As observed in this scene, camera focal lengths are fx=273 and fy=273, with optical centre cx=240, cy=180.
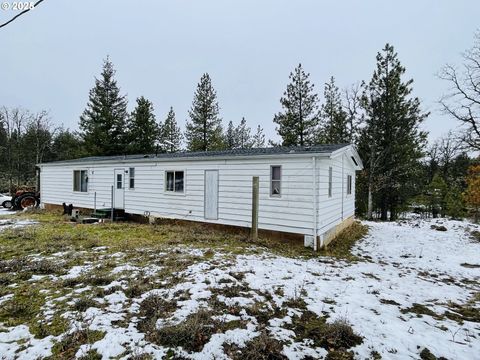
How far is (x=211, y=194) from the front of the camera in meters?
10.3

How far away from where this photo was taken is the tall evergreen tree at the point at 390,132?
18.5 metres

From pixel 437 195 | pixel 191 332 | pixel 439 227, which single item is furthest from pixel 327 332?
pixel 437 195

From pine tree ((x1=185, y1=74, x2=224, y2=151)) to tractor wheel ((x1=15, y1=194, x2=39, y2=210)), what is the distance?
44.0ft

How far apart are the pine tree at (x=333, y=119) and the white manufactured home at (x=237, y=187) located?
790 cm

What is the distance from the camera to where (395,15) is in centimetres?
1631

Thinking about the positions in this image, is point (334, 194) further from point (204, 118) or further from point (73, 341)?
point (204, 118)

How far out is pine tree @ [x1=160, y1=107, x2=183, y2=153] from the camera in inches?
1398

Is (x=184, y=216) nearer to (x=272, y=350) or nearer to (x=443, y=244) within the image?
(x=272, y=350)

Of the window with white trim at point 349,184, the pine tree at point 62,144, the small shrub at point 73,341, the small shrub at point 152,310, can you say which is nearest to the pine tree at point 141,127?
the pine tree at point 62,144

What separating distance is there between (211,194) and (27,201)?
1486cm

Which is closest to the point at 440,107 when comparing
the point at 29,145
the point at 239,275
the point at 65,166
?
the point at 239,275

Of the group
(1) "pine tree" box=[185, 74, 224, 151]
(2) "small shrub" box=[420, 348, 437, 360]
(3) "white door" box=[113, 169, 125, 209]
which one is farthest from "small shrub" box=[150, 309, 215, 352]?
(1) "pine tree" box=[185, 74, 224, 151]

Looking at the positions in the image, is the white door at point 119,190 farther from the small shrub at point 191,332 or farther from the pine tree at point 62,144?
the pine tree at point 62,144

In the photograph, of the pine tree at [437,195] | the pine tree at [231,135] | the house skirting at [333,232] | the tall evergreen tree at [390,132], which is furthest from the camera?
the pine tree at [231,135]
